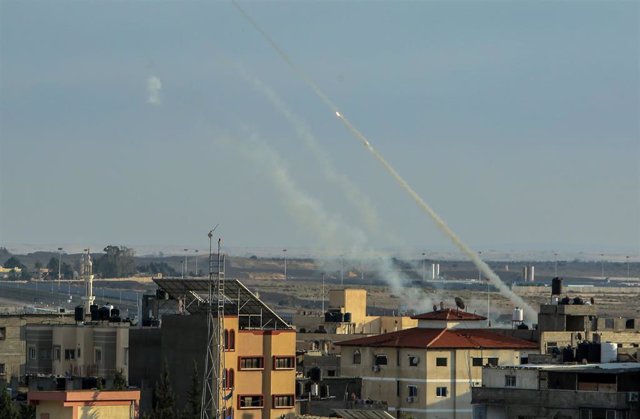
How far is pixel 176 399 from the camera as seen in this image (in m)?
107

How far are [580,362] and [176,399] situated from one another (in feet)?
61.2

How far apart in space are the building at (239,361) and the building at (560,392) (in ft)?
48.8

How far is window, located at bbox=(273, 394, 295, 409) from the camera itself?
110 meters

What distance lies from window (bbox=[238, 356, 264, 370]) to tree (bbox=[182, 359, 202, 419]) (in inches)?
120

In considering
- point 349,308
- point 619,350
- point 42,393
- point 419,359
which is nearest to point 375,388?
point 419,359

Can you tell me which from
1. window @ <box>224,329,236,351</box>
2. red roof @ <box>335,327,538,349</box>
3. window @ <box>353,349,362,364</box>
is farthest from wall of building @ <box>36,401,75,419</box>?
window @ <box>353,349,362,364</box>

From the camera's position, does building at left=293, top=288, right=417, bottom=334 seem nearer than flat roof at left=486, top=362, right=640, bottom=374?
No

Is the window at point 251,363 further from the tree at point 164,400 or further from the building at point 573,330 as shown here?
the building at point 573,330

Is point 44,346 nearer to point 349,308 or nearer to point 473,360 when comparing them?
point 473,360

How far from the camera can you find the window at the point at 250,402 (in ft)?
357

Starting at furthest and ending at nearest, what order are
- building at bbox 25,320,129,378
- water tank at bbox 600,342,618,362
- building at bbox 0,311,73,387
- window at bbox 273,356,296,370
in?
building at bbox 0,311,73,387
building at bbox 25,320,129,378
window at bbox 273,356,296,370
water tank at bbox 600,342,618,362

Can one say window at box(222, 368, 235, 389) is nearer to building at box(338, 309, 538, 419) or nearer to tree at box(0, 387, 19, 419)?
tree at box(0, 387, 19, 419)

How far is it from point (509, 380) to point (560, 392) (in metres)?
4.03

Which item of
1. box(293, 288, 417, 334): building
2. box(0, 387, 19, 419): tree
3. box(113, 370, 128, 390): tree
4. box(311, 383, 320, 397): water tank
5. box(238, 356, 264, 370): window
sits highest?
box(293, 288, 417, 334): building
